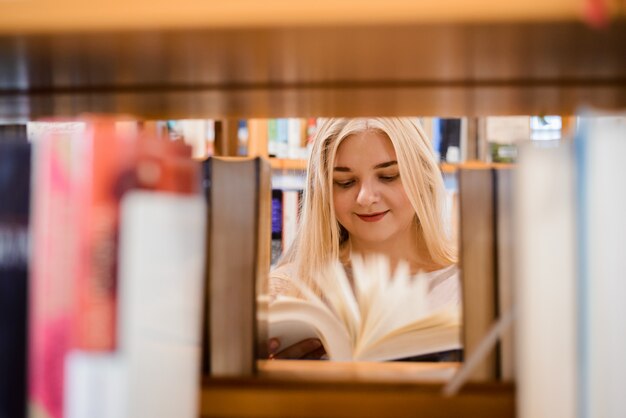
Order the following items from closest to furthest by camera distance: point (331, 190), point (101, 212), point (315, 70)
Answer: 1. point (101, 212)
2. point (315, 70)
3. point (331, 190)

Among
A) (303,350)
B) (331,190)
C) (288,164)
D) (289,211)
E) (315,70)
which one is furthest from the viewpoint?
(289,211)

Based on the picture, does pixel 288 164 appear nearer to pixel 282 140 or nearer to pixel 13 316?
pixel 282 140

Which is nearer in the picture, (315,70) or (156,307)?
(156,307)

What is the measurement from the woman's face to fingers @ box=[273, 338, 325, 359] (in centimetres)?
57

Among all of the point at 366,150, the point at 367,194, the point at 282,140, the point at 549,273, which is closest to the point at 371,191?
the point at 367,194

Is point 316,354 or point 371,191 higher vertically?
point 371,191

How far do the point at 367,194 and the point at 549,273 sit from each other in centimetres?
127

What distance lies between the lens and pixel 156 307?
412 millimetres

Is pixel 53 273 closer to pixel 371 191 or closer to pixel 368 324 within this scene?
pixel 368 324

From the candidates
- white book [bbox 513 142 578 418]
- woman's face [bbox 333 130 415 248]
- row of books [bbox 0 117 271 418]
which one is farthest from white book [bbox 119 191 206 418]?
woman's face [bbox 333 130 415 248]

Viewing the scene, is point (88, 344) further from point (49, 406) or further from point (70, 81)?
point (70, 81)

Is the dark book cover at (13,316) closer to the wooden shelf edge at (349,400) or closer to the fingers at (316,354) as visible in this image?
the wooden shelf edge at (349,400)

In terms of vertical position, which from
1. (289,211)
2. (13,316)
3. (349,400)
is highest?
(289,211)

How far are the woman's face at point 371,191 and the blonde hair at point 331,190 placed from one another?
31 mm
